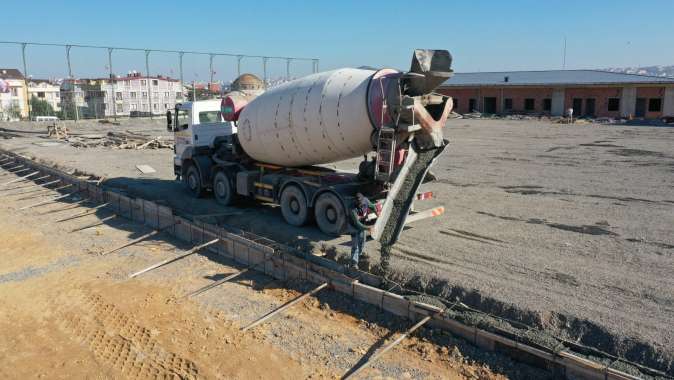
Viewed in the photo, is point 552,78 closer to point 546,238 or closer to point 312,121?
point 546,238

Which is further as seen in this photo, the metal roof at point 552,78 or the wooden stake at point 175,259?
the metal roof at point 552,78

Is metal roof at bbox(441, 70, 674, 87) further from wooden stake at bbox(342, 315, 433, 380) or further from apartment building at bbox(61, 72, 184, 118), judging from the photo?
wooden stake at bbox(342, 315, 433, 380)

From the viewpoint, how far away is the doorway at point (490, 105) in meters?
50.7

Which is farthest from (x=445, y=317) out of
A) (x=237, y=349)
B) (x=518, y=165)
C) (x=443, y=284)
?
(x=518, y=165)

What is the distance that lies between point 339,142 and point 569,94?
41775 millimetres

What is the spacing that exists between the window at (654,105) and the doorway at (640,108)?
433mm

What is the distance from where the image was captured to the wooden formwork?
5852 mm

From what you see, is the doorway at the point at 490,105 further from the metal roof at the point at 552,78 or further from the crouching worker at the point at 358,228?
the crouching worker at the point at 358,228

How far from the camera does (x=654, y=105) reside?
140 feet

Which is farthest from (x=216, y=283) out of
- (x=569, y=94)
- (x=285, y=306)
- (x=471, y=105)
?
(x=471, y=105)

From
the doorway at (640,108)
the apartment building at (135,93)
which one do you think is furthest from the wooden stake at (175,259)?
the apartment building at (135,93)

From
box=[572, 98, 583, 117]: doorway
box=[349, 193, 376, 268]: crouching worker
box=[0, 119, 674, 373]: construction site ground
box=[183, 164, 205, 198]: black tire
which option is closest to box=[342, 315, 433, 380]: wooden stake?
box=[0, 119, 674, 373]: construction site ground

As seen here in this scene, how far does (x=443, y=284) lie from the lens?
8.05 meters

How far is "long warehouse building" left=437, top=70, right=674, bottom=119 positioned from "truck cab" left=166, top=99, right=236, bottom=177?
1176 inches
